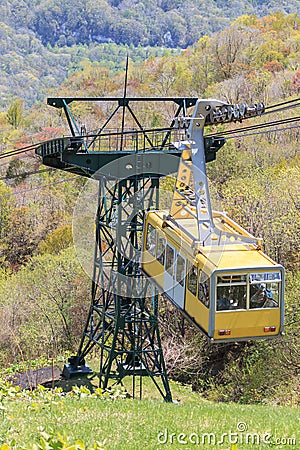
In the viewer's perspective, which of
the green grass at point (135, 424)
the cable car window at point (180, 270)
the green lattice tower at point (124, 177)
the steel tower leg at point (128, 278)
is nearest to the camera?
the green grass at point (135, 424)

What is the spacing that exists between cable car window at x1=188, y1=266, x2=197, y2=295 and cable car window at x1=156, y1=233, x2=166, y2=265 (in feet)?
4.79

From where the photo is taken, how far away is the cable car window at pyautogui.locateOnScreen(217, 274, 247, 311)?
33.0ft

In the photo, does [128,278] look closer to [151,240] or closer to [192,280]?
[151,240]

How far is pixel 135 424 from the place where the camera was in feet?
27.8

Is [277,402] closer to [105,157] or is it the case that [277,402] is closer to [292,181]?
[105,157]

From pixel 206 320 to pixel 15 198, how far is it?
3612cm

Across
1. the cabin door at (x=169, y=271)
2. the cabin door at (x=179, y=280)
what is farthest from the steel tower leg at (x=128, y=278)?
the cabin door at (x=179, y=280)

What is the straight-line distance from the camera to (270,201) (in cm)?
2645

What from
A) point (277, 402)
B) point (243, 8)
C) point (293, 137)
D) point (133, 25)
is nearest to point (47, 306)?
point (277, 402)

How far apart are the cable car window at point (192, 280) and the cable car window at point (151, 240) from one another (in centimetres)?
217

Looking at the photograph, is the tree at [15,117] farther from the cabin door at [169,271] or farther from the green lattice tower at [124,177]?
the cabin door at [169,271]

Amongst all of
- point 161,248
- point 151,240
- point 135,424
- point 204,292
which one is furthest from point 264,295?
point 151,240

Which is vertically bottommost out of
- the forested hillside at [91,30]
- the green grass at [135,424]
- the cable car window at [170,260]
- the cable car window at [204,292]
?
the green grass at [135,424]

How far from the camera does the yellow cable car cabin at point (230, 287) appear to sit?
10086 mm
